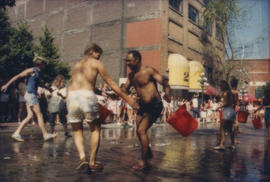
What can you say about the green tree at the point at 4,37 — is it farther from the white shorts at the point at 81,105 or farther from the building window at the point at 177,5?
the white shorts at the point at 81,105

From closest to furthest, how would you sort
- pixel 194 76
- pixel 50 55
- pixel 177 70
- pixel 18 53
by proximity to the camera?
pixel 18 53, pixel 50 55, pixel 177 70, pixel 194 76

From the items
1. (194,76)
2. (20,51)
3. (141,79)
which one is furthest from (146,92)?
(194,76)

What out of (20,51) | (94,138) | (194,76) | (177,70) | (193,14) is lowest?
(94,138)

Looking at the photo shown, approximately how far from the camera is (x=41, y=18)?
34812 millimetres

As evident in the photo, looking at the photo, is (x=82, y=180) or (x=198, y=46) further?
(x=198, y=46)

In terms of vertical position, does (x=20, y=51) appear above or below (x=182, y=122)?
above

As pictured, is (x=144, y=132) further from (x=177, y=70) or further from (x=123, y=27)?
(x=123, y=27)

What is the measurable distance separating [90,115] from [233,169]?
7.55 ft

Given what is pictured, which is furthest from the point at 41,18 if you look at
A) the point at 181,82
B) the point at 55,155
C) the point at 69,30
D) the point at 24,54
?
the point at 55,155

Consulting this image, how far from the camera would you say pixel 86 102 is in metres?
3.96

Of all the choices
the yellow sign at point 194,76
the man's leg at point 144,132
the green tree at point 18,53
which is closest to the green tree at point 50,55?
the green tree at point 18,53

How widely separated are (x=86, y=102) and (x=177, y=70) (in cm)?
2288

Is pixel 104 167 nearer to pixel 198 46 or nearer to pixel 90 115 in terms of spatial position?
pixel 90 115

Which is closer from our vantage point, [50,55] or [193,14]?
[50,55]
